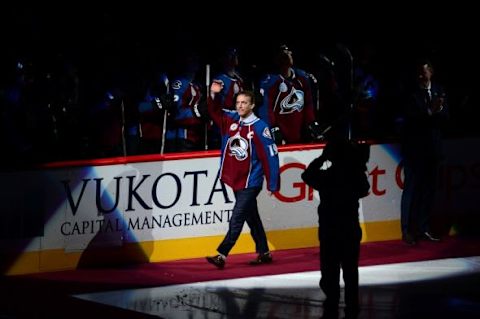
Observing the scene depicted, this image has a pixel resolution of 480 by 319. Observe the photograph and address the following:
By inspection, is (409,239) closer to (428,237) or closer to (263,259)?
(428,237)

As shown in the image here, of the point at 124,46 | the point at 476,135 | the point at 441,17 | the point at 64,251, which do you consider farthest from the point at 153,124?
the point at 441,17

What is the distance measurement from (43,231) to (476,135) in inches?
217

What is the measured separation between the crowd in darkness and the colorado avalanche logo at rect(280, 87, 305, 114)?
17.7 inches

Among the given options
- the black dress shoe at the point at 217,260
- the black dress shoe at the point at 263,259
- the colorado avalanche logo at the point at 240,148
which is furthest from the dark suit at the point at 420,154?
the black dress shoe at the point at 217,260

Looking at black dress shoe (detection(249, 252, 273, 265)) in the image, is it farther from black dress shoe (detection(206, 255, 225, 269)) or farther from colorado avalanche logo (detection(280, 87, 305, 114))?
colorado avalanche logo (detection(280, 87, 305, 114))

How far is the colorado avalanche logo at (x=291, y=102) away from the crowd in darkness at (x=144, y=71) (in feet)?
1.47

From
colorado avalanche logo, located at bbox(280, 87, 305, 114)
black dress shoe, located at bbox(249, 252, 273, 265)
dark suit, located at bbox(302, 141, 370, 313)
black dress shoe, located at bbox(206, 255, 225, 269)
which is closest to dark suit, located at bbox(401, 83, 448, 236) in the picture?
colorado avalanche logo, located at bbox(280, 87, 305, 114)

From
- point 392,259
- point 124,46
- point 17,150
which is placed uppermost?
point 124,46

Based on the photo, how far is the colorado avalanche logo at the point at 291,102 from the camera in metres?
17.5

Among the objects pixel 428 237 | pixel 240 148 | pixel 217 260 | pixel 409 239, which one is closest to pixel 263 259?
pixel 217 260

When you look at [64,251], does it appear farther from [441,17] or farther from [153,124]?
[441,17]

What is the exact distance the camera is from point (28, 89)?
1600 centimetres

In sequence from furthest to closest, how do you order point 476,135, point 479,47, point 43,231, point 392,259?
point 479,47 < point 476,135 < point 392,259 < point 43,231

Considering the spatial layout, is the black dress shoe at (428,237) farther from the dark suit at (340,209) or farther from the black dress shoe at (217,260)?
the dark suit at (340,209)
